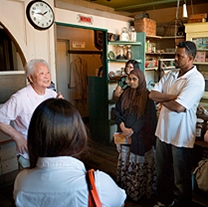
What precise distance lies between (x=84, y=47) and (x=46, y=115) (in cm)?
490

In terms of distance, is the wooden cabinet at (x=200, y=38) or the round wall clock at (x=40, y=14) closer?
the round wall clock at (x=40, y=14)

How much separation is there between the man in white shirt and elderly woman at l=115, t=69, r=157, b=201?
22cm

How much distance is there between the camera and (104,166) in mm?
3123

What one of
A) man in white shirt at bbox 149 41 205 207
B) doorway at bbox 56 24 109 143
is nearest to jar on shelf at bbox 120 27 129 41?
doorway at bbox 56 24 109 143

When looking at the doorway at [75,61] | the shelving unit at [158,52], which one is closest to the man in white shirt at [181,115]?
the shelving unit at [158,52]

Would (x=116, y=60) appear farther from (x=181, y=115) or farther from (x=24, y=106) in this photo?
(x=24, y=106)

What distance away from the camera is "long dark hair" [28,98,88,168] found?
2.45 ft

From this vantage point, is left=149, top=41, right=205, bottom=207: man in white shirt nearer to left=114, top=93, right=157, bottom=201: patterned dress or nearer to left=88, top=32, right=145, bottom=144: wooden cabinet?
left=114, top=93, right=157, bottom=201: patterned dress

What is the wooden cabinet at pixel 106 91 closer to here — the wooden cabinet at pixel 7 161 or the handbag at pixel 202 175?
the wooden cabinet at pixel 7 161

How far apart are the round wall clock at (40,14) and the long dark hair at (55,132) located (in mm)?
2236

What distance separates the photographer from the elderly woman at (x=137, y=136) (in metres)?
2.16

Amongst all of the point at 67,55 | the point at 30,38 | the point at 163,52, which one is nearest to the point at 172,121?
the point at 30,38

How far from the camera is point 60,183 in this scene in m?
0.74

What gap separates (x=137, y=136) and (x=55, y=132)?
58.9 inches
